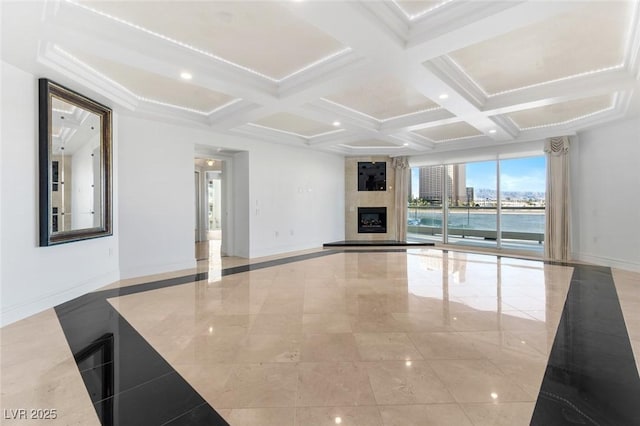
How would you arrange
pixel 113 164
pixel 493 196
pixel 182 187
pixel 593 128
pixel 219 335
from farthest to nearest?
pixel 493 196 < pixel 593 128 < pixel 182 187 < pixel 113 164 < pixel 219 335

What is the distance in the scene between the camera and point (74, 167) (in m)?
4.01

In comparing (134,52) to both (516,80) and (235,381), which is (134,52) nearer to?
(235,381)

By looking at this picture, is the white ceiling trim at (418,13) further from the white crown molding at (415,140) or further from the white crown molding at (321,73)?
the white crown molding at (415,140)

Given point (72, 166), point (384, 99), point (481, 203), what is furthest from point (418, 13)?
point (481, 203)

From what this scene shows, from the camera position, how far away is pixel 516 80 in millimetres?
4215

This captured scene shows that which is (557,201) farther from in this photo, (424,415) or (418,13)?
(424,415)

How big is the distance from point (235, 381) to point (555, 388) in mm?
2192

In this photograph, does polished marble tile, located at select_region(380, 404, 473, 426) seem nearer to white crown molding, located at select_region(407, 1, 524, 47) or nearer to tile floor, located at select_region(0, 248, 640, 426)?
tile floor, located at select_region(0, 248, 640, 426)

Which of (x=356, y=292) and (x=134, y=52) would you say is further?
(x=356, y=292)

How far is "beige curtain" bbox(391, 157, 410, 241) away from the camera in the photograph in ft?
30.9

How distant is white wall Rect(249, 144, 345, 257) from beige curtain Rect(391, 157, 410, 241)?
5.74 ft

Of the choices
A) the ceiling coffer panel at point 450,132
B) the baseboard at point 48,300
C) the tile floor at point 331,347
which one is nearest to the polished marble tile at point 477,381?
the tile floor at point 331,347

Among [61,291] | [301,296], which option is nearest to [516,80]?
[301,296]

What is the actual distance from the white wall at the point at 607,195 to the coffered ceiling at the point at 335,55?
2.16 feet
